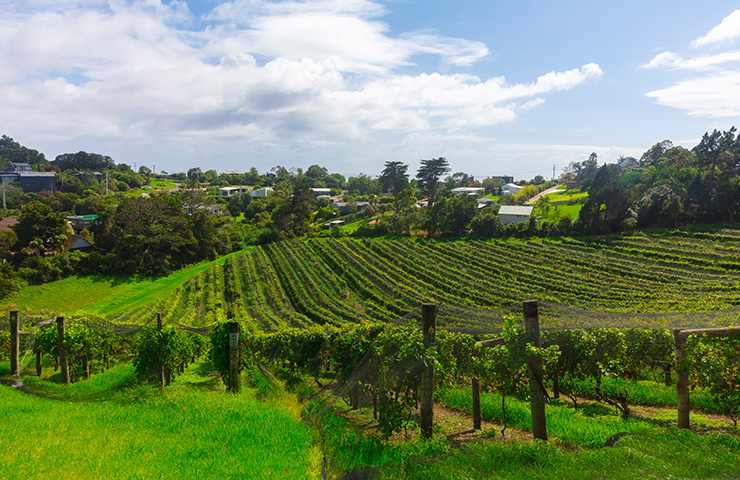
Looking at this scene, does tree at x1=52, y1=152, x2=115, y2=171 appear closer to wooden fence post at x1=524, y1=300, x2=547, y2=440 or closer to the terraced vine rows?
the terraced vine rows

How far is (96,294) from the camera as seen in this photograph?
55281mm

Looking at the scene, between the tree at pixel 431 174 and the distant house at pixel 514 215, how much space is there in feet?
60.8

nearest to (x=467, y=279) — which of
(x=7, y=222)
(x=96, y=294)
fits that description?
(x=96, y=294)

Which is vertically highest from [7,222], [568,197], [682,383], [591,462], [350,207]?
[568,197]

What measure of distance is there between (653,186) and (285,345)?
2556 inches

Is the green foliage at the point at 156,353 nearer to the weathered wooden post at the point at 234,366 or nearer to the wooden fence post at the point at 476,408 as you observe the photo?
the weathered wooden post at the point at 234,366

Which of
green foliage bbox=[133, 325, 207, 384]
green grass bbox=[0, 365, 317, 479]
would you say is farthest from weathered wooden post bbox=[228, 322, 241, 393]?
green foliage bbox=[133, 325, 207, 384]

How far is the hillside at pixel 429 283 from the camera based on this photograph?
4356 centimetres

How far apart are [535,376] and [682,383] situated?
3.16 meters

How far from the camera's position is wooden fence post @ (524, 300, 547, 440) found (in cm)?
825

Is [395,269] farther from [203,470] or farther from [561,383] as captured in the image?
[203,470]

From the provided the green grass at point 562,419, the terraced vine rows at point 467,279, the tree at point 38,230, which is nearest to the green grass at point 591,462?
the green grass at point 562,419

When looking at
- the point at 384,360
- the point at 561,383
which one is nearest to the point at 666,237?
the point at 561,383

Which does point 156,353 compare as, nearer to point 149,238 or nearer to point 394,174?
point 149,238
